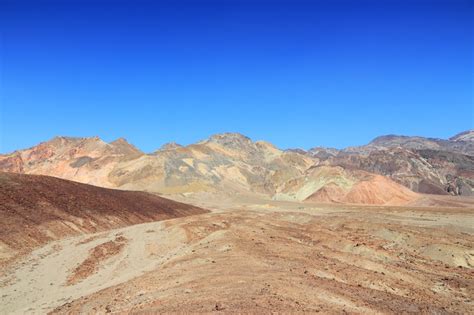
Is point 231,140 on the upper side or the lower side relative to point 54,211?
upper

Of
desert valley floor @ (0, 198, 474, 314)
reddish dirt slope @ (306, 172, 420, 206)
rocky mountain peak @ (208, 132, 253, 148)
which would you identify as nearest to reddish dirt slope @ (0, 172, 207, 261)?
desert valley floor @ (0, 198, 474, 314)

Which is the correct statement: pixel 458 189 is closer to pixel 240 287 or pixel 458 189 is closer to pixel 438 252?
pixel 438 252

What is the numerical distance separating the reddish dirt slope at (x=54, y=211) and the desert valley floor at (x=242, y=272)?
173 cm

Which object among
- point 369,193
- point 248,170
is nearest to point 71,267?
point 369,193

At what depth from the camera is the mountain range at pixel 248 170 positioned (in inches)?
3391

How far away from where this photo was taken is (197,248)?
24109mm

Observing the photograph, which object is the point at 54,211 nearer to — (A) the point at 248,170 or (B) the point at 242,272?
(B) the point at 242,272

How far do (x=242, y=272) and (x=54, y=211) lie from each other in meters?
21.2

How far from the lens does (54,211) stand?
33562 mm

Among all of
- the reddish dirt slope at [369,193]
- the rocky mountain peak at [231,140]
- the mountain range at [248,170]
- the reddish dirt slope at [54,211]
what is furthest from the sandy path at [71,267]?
the rocky mountain peak at [231,140]

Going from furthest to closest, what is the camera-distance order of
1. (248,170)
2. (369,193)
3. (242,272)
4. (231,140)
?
(231,140), (248,170), (369,193), (242,272)

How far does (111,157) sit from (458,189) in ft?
Answer: 264

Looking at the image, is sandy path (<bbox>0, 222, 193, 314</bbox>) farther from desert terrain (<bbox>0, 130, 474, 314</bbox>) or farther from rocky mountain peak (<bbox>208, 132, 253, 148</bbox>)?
rocky mountain peak (<bbox>208, 132, 253, 148</bbox>)

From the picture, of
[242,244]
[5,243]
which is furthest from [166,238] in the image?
[5,243]
